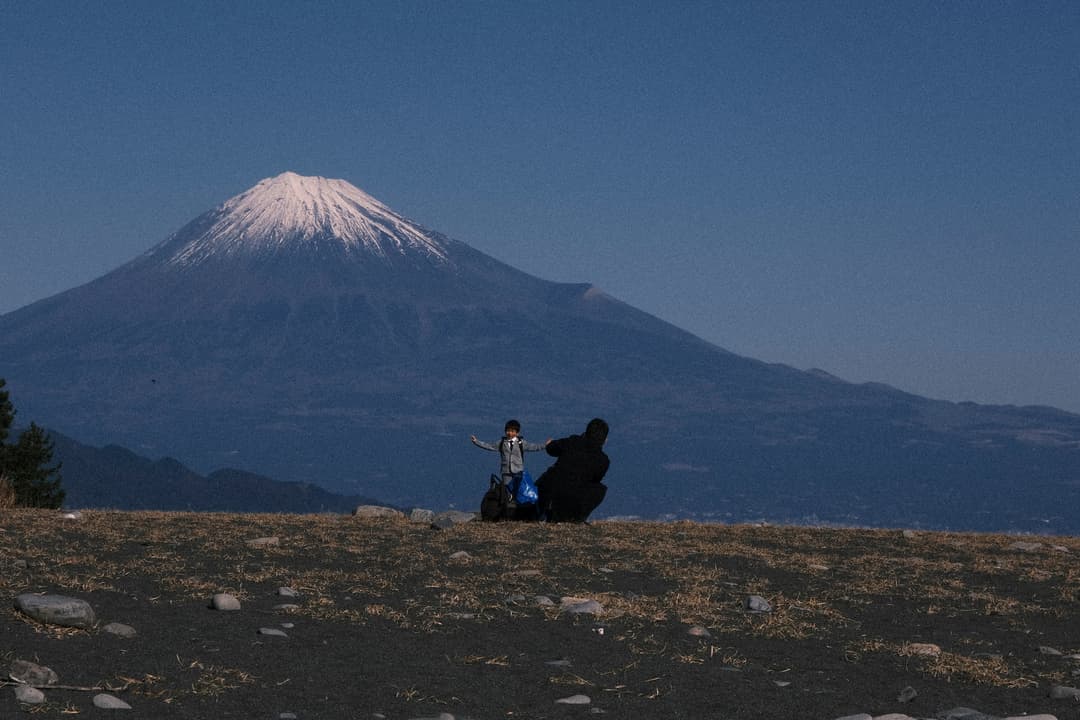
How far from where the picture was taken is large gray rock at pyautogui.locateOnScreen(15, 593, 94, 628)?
39.2 feet

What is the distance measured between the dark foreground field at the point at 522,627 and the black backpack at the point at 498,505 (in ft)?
10.1

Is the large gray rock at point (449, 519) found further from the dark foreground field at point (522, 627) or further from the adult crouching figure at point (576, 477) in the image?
the dark foreground field at point (522, 627)

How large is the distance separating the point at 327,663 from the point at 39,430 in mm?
37212

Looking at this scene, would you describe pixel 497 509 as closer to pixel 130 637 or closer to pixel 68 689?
pixel 130 637

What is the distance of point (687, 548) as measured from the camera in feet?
66.6

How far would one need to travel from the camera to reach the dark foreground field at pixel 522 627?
34.8 feet

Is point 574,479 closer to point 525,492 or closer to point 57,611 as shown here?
point 525,492

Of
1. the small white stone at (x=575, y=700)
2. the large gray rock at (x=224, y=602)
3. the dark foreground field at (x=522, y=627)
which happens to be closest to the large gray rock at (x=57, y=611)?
the dark foreground field at (x=522, y=627)

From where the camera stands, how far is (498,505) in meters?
24.3

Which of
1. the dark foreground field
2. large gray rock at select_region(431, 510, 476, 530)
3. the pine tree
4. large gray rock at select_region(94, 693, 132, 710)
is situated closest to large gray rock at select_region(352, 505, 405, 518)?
large gray rock at select_region(431, 510, 476, 530)

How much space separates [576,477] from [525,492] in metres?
0.95

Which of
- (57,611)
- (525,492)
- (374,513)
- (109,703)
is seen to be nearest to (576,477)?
(525,492)

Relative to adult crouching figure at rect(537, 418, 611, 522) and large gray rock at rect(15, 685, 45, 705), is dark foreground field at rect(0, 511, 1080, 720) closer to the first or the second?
large gray rock at rect(15, 685, 45, 705)

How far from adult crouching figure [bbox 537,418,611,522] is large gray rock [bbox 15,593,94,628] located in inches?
486
